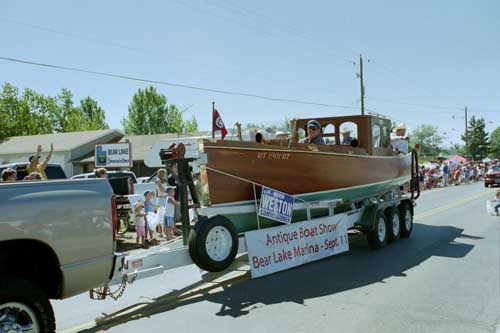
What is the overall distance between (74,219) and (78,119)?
203ft

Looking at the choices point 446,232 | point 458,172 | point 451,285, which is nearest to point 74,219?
point 451,285

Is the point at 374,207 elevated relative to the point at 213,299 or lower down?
elevated

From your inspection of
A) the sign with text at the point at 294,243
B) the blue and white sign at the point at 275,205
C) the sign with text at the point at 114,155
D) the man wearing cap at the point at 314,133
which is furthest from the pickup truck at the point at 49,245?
the sign with text at the point at 114,155

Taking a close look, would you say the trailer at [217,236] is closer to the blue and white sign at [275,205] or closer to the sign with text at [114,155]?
the blue and white sign at [275,205]

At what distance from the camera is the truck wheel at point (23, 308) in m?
3.48

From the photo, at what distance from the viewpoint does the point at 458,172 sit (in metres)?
39.3

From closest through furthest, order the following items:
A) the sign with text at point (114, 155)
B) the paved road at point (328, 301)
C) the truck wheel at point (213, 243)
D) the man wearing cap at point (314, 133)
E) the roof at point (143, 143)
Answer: the paved road at point (328, 301), the truck wheel at point (213, 243), the man wearing cap at point (314, 133), the sign with text at point (114, 155), the roof at point (143, 143)

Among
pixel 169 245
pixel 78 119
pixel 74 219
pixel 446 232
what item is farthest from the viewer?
pixel 78 119

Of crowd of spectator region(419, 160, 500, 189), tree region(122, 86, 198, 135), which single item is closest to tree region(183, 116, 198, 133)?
tree region(122, 86, 198, 135)

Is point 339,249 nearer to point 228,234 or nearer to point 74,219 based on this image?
point 228,234

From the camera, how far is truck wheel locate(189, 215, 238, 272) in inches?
239

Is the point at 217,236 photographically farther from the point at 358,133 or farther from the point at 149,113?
the point at 149,113

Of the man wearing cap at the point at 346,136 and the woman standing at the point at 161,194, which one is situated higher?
the man wearing cap at the point at 346,136

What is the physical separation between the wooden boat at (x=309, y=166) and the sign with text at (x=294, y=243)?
2.09ft
